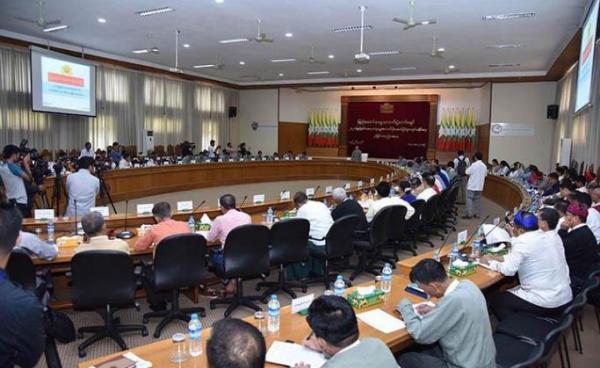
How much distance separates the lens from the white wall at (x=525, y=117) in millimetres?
14641

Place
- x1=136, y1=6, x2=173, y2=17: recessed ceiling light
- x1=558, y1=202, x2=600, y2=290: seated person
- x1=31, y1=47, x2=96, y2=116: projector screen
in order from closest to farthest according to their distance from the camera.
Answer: x1=558, y1=202, x2=600, y2=290: seated person → x1=136, y1=6, x2=173, y2=17: recessed ceiling light → x1=31, y1=47, x2=96, y2=116: projector screen

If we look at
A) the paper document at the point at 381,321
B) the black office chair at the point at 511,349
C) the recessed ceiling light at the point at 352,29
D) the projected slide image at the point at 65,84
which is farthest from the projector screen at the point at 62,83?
the black office chair at the point at 511,349

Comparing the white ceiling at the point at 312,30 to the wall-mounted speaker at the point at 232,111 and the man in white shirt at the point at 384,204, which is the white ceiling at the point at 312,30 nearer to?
the man in white shirt at the point at 384,204

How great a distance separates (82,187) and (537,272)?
16.6 feet

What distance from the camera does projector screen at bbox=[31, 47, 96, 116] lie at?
10336 millimetres

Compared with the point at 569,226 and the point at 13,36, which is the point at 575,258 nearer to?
the point at 569,226

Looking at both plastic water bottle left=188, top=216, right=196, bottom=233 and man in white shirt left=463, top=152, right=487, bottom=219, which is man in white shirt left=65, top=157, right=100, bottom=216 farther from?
man in white shirt left=463, top=152, right=487, bottom=219

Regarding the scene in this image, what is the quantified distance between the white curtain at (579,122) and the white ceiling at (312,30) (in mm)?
893

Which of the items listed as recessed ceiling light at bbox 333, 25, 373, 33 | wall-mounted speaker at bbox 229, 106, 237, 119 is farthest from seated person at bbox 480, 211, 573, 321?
wall-mounted speaker at bbox 229, 106, 237, 119

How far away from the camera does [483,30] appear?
873cm

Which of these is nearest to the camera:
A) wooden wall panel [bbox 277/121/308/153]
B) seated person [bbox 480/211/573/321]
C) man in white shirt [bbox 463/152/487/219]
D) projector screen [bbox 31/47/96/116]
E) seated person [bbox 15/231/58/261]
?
seated person [bbox 480/211/573/321]

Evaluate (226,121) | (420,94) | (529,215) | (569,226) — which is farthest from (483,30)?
(226,121)

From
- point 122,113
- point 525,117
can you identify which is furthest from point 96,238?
point 525,117

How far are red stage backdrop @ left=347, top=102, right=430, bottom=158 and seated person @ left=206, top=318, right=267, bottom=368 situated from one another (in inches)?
712
